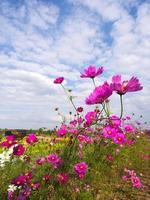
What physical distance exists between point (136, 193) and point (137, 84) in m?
3.19

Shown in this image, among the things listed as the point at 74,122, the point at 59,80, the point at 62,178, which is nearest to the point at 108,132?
the point at 62,178

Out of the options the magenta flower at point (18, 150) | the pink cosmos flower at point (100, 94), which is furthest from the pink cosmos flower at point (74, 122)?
the pink cosmos flower at point (100, 94)

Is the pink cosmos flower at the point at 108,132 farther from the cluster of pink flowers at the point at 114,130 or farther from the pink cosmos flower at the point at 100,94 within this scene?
the pink cosmos flower at the point at 100,94

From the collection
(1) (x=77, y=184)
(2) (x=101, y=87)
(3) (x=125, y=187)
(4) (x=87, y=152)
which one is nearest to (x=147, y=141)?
(4) (x=87, y=152)

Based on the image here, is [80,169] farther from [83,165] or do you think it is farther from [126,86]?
[126,86]

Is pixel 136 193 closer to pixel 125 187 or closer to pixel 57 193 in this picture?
pixel 125 187

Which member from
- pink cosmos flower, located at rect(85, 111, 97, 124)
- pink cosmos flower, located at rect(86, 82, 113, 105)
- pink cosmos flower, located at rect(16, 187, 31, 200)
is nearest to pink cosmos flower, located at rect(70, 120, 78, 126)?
pink cosmos flower, located at rect(85, 111, 97, 124)

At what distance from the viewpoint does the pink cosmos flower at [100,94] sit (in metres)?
2.50

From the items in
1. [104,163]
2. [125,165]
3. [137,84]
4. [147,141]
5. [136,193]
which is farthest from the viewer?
[147,141]

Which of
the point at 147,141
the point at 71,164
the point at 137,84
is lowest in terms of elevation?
the point at 71,164

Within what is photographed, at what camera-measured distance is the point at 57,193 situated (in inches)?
168

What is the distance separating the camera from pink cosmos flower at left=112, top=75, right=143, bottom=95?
2408 mm

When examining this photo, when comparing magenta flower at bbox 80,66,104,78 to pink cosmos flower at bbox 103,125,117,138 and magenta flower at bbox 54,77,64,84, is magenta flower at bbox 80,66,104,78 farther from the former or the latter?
magenta flower at bbox 54,77,64,84

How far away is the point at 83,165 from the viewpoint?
4.26m
